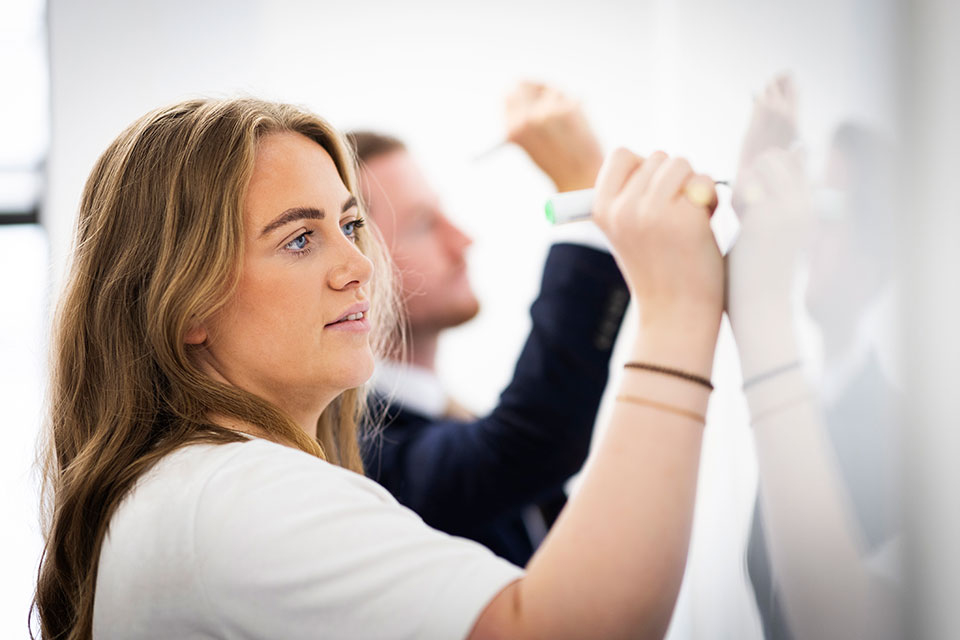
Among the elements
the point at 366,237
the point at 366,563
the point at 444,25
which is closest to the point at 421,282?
the point at 366,237

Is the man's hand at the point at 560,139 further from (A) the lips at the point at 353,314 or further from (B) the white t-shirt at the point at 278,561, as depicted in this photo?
(B) the white t-shirt at the point at 278,561

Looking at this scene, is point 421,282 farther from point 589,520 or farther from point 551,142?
point 589,520

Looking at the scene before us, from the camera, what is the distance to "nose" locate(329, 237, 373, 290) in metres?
0.69

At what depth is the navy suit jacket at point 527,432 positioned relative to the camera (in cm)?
91

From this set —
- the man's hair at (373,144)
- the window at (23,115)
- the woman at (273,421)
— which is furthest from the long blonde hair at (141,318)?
the window at (23,115)

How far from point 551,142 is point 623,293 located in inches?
6.9

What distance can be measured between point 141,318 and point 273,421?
0.14m

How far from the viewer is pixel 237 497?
1.80 ft

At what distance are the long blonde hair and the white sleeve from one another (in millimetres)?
95

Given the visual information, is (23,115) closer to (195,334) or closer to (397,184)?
(397,184)

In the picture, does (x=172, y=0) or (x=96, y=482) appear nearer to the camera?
(x=96, y=482)

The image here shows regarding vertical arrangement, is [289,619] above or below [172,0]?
below

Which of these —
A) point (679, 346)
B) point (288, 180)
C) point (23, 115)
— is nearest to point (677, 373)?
point (679, 346)

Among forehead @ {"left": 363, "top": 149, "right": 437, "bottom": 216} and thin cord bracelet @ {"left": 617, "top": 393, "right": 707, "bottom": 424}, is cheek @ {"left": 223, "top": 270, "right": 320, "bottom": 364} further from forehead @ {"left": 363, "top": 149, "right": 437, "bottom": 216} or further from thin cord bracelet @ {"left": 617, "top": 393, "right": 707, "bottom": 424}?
forehead @ {"left": 363, "top": 149, "right": 437, "bottom": 216}
